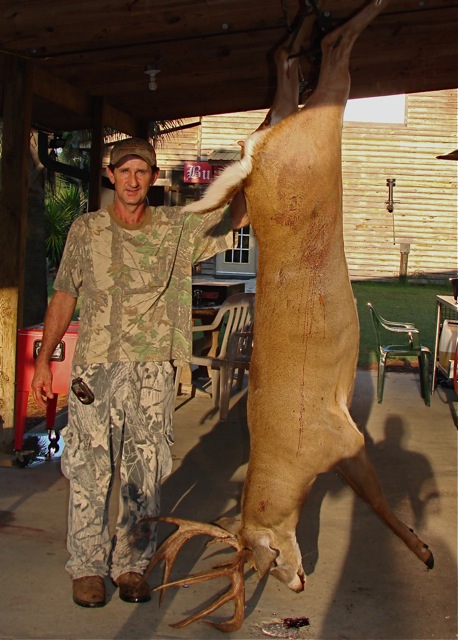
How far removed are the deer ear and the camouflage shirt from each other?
999mm

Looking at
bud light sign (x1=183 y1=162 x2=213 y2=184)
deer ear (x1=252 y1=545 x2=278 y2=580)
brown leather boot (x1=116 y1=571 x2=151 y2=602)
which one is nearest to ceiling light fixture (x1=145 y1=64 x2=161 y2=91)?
brown leather boot (x1=116 y1=571 x2=151 y2=602)

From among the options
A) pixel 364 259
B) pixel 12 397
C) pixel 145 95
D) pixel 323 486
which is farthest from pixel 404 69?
pixel 364 259

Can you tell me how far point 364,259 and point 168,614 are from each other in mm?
20674

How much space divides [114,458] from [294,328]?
1264 millimetres

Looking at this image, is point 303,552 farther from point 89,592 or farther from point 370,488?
point 370,488

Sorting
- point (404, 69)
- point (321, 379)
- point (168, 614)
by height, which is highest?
point (404, 69)

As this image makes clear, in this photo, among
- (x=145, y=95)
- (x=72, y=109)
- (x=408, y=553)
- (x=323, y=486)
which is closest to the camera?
(x=408, y=553)

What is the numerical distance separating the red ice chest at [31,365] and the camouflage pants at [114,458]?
1.93 m

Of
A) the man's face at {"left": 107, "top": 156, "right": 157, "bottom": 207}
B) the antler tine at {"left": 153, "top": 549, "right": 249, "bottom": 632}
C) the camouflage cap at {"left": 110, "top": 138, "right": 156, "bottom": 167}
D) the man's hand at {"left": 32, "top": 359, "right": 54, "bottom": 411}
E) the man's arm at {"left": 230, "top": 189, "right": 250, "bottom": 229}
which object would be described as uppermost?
the camouflage cap at {"left": 110, "top": 138, "right": 156, "bottom": 167}

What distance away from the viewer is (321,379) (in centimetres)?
292

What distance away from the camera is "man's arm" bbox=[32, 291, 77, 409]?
12.4 ft

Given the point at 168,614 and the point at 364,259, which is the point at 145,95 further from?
the point at 364,259

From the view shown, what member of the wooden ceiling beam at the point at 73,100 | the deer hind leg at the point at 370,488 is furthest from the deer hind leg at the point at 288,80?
the wooden ceiling beam at the point at 73,100

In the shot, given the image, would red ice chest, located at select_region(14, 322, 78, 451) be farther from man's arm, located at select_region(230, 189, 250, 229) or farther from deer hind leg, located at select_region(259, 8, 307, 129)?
deer hind leg, located at select_region(259, 8, 307, 129)
